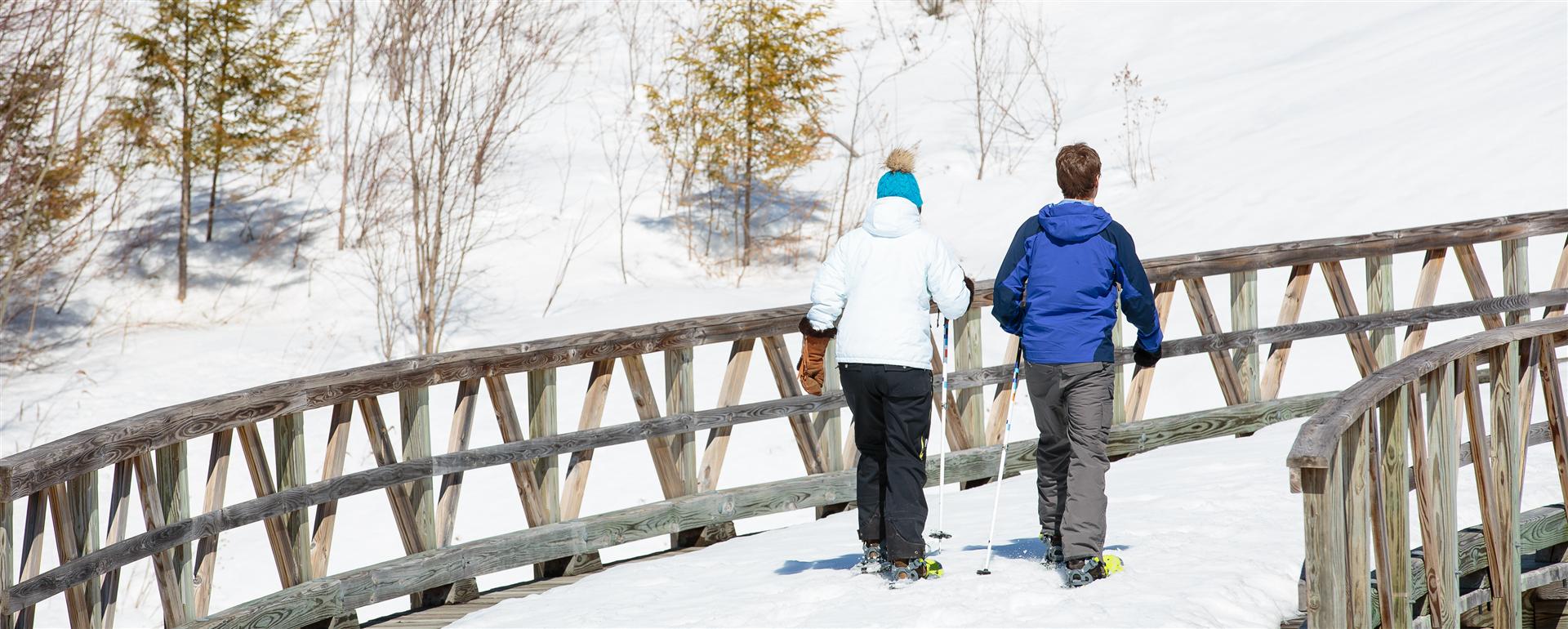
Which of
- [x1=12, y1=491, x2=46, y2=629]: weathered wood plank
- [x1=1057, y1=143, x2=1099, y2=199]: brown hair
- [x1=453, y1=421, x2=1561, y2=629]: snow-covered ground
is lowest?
[x1=453, y1=421, x2=1561, y2=629]: snow-covered ground

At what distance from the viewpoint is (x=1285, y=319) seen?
9.18 m

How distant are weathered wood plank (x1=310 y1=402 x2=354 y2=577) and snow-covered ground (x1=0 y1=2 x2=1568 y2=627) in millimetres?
1097

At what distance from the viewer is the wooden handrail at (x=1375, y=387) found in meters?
3.65

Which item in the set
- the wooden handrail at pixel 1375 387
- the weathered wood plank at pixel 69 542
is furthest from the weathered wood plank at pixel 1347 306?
the weathered wood plank at pixel 69 542

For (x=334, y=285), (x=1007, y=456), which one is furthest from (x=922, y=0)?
(x=1007, y=456)

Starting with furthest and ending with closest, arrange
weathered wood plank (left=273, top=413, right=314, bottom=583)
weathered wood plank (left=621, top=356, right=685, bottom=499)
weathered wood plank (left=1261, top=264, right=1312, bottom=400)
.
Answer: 1. weathered wood plank (left=1261, top=264, right=1312, bottom=400)
2. weathered wood plank (left=621, top=356, right=685, bottom=499)
3. weathered wood plank (left=273, top=413, right=314, bottom=583)

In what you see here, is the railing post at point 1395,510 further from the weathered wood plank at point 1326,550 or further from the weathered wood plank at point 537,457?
the weathered wood plank at point 537,457

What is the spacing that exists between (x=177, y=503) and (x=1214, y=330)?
6.17 m

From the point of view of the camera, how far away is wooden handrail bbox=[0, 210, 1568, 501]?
4.78 m

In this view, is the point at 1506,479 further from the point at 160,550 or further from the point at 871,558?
the point at 160,550

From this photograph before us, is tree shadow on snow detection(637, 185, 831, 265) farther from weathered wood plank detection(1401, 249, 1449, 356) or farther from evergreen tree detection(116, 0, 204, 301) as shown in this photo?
weathered wood plank detection(1401, 249, 1449, 356)

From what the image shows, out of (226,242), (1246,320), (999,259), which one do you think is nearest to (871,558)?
(1246,320)

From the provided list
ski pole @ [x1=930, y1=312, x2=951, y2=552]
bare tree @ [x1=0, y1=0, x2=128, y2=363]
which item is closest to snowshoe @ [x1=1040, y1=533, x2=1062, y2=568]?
ski pole @ [x1=930, y1=312, x2=951, y2=552]

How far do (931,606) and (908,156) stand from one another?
1.65m
